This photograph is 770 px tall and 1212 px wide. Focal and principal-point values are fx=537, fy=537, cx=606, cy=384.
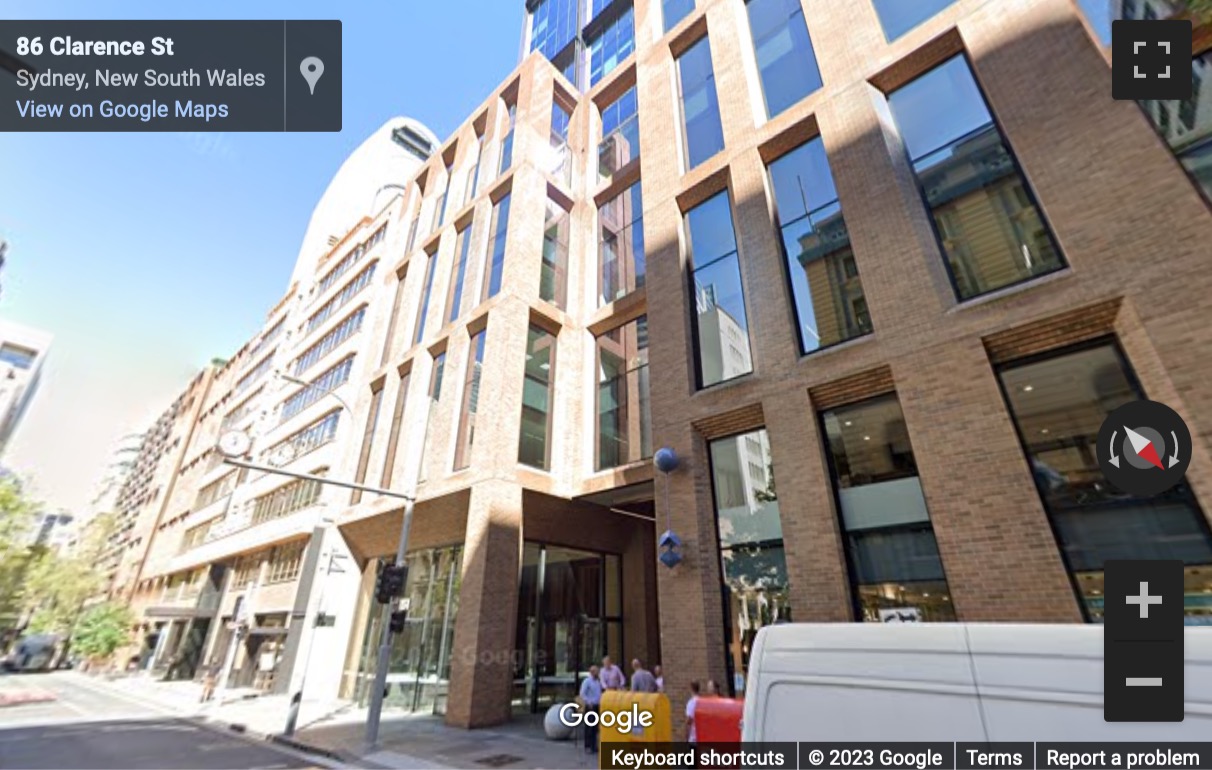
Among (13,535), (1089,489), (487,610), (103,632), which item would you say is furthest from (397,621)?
(13,535)

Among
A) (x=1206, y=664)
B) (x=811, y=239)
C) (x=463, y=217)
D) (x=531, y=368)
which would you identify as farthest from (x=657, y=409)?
(x=463, y=217)

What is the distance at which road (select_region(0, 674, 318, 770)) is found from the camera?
10.9 meters

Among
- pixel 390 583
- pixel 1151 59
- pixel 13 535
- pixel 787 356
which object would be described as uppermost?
pixel 13 535

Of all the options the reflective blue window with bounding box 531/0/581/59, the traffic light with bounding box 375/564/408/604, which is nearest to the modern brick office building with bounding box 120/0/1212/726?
the traffic light with bounding box 375/564/408/604

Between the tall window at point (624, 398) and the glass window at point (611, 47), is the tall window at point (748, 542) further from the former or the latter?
the glass window at point (611, 47)

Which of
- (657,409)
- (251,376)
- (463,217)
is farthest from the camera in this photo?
(251,376)

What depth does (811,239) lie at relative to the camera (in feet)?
41.0

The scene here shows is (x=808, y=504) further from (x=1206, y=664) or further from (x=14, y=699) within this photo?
(x=14, y=699)

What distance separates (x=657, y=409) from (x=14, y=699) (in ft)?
91.3

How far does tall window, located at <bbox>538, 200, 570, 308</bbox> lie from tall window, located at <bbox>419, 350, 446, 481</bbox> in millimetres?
5064

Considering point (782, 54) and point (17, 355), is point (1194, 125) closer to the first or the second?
point (782, 54)

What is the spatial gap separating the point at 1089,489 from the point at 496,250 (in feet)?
63.5

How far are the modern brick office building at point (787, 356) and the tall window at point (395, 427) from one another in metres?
0.11

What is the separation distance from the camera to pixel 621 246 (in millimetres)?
20641
